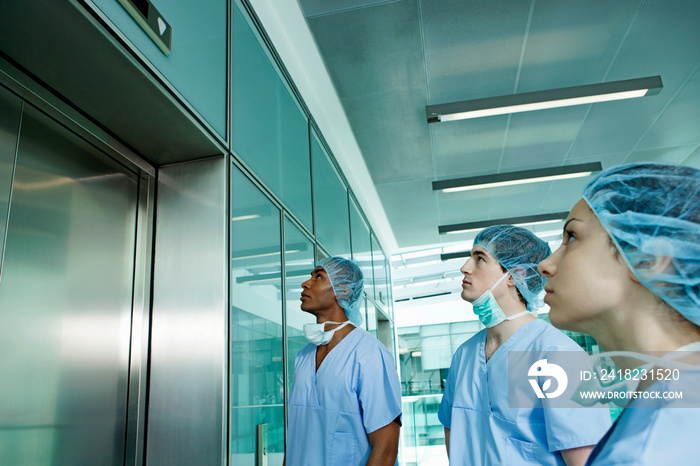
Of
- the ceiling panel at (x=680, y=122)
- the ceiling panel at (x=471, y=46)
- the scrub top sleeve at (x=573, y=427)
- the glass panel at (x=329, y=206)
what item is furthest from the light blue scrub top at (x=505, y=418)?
the ceiling panel at (x=680, y=122)

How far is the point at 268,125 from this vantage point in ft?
8.41

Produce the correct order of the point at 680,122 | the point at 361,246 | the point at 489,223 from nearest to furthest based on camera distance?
the point at 680,122 → the point at 361,246 → the point at 489,223

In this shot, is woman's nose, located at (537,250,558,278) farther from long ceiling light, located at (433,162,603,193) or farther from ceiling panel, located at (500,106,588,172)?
long ceiling light, located at (433,162,603,193)

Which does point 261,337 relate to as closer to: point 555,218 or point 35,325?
point 35,325

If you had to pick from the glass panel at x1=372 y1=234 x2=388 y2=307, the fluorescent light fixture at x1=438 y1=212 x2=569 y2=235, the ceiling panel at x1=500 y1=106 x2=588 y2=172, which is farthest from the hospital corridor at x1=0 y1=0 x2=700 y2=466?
the fluorescent light fixture at x1=438 y1=212 x2=569 y2=235

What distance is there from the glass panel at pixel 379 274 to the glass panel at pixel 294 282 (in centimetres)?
281

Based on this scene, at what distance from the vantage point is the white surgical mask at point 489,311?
68.2 inches

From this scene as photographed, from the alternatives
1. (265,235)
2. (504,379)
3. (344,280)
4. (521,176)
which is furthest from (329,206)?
(504,379)

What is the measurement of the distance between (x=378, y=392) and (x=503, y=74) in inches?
110

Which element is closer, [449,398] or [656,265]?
[656,265]

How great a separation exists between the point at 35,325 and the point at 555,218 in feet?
20.9

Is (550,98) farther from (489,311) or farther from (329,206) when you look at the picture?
(489,311)

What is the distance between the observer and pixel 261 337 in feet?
7.29

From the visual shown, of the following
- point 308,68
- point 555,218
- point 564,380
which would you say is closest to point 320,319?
point 564,380
